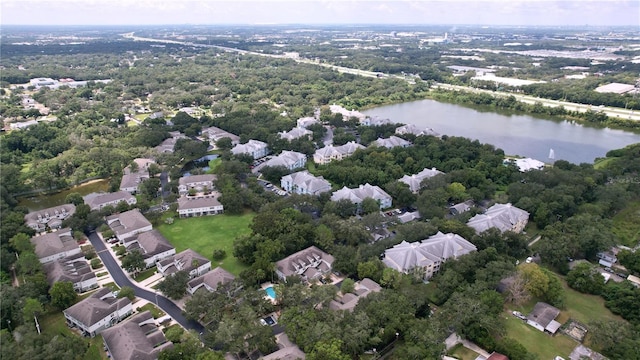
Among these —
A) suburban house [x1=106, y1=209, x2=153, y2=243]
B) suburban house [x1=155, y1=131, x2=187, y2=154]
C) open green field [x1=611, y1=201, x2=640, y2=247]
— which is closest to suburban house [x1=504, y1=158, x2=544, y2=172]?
open green field [x1=611, y1=201, x2=640, y2=247]

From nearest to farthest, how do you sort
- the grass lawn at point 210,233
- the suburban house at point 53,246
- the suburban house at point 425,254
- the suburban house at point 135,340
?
1. the suburban house at point 135,340
2. the suburban house at point 425,254
3. the suburban house at point 53,246
4. the grass lawn at point 210,233

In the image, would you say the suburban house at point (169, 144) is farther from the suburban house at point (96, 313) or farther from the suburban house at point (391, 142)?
the suburban house at point (96, 313)

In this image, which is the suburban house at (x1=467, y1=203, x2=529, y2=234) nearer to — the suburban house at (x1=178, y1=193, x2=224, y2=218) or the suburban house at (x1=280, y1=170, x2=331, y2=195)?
the suburban house at (x1=280, y1=170, x2=331, y2=195)

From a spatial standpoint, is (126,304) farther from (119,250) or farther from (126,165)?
(126,165)

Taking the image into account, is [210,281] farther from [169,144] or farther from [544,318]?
[169,144]

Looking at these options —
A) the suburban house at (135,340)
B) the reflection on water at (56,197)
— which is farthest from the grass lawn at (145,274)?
the reflection on water at (56,197)

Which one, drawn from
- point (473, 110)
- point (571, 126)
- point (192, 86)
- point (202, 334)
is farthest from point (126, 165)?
point (571, 126)
